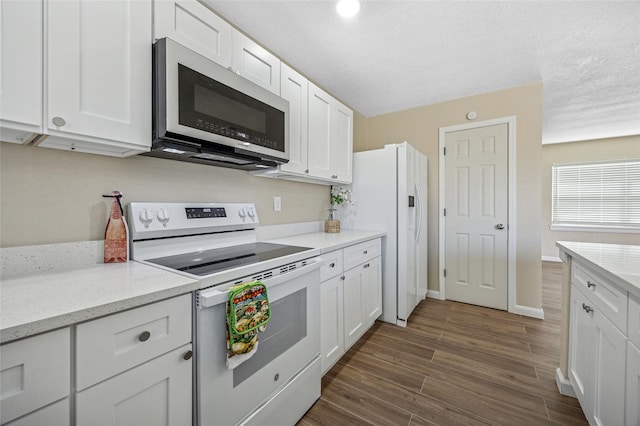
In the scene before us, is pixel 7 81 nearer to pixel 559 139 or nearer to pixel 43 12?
pixel 43 12

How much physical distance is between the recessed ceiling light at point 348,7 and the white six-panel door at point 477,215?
211 centimetres

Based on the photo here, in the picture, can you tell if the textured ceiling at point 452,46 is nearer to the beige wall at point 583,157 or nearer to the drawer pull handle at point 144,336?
the drawer pull handle at point 144,336

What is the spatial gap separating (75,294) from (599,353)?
6.82ft

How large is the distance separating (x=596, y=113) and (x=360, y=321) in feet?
15.0

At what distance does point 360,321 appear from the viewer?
2197 mm

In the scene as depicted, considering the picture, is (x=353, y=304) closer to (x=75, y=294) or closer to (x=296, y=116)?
(x=296, y=116)

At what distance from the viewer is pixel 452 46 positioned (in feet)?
7.35

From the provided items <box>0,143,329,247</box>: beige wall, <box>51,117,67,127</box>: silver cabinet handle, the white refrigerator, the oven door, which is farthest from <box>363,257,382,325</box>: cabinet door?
<box>51,117,67,127</box>: silver cabinet handle

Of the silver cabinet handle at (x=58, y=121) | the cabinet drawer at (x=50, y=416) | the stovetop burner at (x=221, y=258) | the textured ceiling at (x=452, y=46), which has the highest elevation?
the textured ceiling at (x=452, y=46)

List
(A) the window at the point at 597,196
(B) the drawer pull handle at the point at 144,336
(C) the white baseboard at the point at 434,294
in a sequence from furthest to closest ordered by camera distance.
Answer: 1. (A) the window at the point at 597,196
2. (C) the white baseboard at the point at 434,294
3. (B) the drawer pull handle at the point at 144,336

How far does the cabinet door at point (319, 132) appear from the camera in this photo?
7.26 ft

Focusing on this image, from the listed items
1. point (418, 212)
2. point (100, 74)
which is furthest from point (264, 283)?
point (418, 212)

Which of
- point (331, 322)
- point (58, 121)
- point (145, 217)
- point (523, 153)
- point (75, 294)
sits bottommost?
point (331, 322)

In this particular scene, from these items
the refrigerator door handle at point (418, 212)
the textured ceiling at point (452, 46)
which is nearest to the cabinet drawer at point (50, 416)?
the textured ceiling at point (452, 46)
